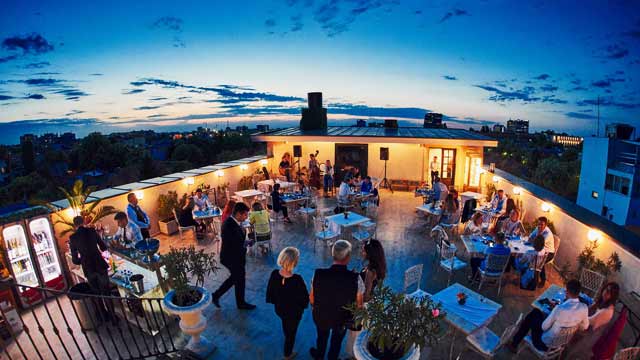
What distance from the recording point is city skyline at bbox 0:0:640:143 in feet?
42.0

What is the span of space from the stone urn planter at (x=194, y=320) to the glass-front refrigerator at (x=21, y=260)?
339cm

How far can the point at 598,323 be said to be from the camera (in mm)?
3141

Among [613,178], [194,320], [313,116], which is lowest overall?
[613,178]

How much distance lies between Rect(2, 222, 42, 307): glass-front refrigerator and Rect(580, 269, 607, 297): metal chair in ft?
29.9

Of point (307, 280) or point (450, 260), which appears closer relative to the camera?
point (450, 260)

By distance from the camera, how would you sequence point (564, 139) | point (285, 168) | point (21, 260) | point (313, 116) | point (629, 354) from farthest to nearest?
1. point (564, 139)
2. point (313, 116)
3. point (285, 168)
4. point (21, 260)
5. point (629, 354)

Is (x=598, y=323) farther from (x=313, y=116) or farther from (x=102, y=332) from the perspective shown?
(x=313, y=116)

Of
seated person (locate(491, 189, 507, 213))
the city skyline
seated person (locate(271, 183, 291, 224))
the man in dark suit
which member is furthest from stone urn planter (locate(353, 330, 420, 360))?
the city skyline

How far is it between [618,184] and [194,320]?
3362 cm

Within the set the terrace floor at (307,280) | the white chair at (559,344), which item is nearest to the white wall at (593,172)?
the terrace floor at (307,280)

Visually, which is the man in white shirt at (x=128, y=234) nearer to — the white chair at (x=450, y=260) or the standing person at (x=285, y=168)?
the white chair at (x=450, y=260)

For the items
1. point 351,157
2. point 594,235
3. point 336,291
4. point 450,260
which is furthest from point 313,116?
point 336,291

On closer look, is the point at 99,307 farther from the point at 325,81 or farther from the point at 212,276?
the point at 325,81

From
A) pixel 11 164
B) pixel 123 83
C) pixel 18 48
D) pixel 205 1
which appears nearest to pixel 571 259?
pixel 205 1
